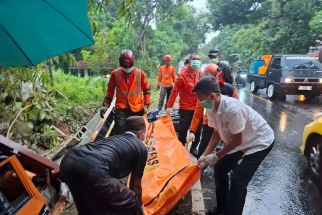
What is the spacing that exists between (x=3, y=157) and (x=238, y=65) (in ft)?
86.2

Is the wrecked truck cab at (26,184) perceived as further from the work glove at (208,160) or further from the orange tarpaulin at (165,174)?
the work glove at (208,160)

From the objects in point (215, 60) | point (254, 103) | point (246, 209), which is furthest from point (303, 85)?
point (246, 209)

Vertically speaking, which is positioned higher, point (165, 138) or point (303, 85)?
point (165, 138)

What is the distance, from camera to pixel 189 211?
4.12m

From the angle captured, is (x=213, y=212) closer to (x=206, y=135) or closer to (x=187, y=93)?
(x=206, y=135)

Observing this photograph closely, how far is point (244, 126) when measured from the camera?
3.31m

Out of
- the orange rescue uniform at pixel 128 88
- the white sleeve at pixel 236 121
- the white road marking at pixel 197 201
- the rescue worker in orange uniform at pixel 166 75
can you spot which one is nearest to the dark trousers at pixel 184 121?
the orange rescue uniform at pixel 128 88

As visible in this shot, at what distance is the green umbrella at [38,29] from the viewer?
2344 mm

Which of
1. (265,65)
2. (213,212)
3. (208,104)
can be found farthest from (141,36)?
(208,104)

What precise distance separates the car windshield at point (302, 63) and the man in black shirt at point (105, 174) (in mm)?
12683

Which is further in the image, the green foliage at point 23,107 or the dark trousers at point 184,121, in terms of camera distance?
the dark trousers at point 184,121

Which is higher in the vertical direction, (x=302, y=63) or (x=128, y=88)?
(x=128, y=88)

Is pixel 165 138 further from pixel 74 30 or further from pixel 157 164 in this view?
pixel 74 30

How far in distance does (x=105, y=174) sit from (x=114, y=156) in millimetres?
165
